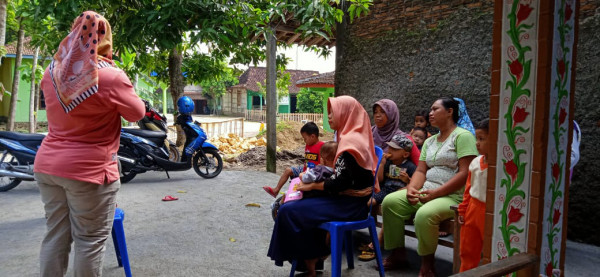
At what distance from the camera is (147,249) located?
4082mm

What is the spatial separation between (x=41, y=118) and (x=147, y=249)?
68.0 feet

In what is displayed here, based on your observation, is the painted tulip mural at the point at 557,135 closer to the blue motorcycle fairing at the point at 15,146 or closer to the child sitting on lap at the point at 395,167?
the child sitting on lap at the point at 395,167

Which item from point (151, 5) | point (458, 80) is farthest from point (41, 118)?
point (458, 80)

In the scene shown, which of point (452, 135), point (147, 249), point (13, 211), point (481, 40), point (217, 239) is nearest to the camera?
point (452, 135)

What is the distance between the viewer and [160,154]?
7.52m

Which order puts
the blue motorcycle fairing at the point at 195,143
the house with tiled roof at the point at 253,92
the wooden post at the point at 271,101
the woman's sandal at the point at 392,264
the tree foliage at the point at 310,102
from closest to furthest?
the woman's sandal at the point at 392,264
the blue motorcycle fairing at the point at 195,143
the wooden post at the point at 271,101
the tree foliage at the point at 310,102
the house with tiled roof at the point at 253,92

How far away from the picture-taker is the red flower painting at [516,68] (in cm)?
191

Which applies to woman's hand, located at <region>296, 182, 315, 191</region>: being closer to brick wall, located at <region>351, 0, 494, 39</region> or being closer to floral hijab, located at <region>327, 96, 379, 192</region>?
floral hijab, located at <region>327, 96, 379, 192</region>

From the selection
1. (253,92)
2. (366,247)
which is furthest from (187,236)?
(253,92)

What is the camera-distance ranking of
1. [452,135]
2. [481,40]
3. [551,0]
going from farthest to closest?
[481,40], [452,135], [551,0]

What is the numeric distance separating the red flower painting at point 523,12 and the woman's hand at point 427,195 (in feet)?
5.65

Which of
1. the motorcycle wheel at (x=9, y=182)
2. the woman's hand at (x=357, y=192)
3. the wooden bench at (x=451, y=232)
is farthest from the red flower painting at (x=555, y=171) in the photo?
the motorcycle wheel at (x=9, y=182)

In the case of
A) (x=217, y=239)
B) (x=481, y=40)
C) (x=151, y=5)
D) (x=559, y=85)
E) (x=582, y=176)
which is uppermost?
(x=151, y=5)

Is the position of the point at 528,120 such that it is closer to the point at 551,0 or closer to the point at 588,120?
the point at 551,0
